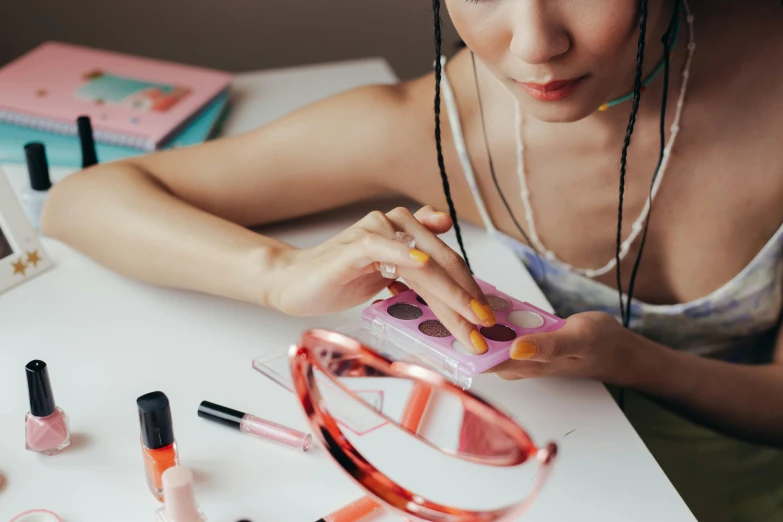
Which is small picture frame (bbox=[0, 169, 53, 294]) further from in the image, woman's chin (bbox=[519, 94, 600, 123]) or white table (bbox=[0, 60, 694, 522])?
woman's chin (bbox=[519, 94, 600, 123])

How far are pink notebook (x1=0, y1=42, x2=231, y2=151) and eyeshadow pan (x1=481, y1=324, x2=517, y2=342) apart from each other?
59cm

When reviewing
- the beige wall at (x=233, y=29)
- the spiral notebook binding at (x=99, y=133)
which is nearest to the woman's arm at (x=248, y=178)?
the spiral notebook binding at (x=99, y=133)

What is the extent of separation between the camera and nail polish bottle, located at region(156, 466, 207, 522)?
53 cm

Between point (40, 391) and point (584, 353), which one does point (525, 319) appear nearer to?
point (584, 353)

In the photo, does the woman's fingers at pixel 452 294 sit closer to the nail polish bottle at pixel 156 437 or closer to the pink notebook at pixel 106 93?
the nail polish bottle at pixel 156 437

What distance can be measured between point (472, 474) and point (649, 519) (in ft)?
0.40

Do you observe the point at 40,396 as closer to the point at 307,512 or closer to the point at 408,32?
the point at 307,512

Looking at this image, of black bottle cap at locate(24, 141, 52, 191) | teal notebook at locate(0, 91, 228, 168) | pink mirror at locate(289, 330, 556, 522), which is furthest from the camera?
teal notebook at locate(0, 91, 228, 168)

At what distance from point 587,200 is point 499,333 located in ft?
0.97

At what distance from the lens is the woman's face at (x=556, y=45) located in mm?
615

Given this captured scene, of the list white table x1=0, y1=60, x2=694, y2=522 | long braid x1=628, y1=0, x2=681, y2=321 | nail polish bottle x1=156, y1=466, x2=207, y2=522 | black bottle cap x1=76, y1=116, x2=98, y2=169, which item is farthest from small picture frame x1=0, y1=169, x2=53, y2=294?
long braid x1=628, y1=0, x2=681, y2=321

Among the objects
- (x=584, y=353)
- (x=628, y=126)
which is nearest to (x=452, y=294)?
(x=584, y=353)

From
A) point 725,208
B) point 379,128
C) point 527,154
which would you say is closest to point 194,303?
point 379,128

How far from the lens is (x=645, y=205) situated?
83 cm
